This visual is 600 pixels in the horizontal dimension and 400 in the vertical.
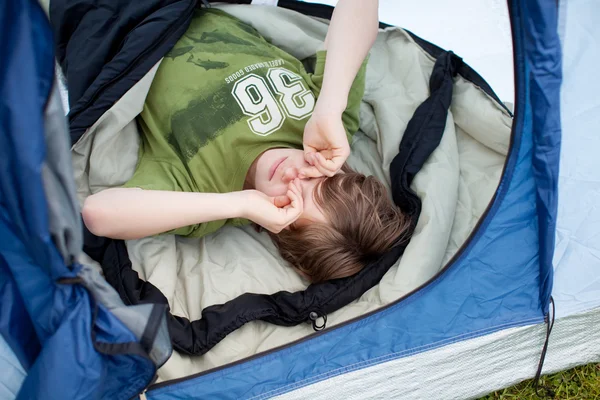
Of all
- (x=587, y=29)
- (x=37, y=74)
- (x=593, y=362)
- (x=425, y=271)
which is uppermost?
(x=587, y=29)

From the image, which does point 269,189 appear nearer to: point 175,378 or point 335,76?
point 335,76

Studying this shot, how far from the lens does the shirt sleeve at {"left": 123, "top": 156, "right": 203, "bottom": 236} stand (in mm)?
1293

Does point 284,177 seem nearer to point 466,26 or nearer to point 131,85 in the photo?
point 131,85

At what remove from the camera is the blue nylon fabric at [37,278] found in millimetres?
750

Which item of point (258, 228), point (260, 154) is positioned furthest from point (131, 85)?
point (258, 228)

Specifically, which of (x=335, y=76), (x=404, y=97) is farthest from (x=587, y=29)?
(x=404, y=97)

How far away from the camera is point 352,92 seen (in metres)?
1.47

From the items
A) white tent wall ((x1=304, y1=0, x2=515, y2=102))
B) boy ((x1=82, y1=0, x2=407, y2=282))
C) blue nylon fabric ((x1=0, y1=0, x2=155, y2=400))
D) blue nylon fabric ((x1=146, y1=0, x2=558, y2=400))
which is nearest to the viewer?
blue nylon fabric ((x1=0, y1=0, x2=155, y2=400))

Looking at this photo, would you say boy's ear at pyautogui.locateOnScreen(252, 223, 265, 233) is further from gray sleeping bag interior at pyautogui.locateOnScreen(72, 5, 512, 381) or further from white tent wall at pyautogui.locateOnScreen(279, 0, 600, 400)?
white tent wall at pyautogui.locateOnScreen(279, 0, 600, 400)

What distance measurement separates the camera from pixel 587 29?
99 cm

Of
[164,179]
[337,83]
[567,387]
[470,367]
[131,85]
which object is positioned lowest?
[567,387]

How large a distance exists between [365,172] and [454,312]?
0.49m

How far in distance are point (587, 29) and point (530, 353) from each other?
65 cm

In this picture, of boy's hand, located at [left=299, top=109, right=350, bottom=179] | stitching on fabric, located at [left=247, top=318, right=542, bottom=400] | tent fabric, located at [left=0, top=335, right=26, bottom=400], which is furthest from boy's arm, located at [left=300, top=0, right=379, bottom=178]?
tent fabric, located at [left=0, top=335, right=26, bottom=400]
